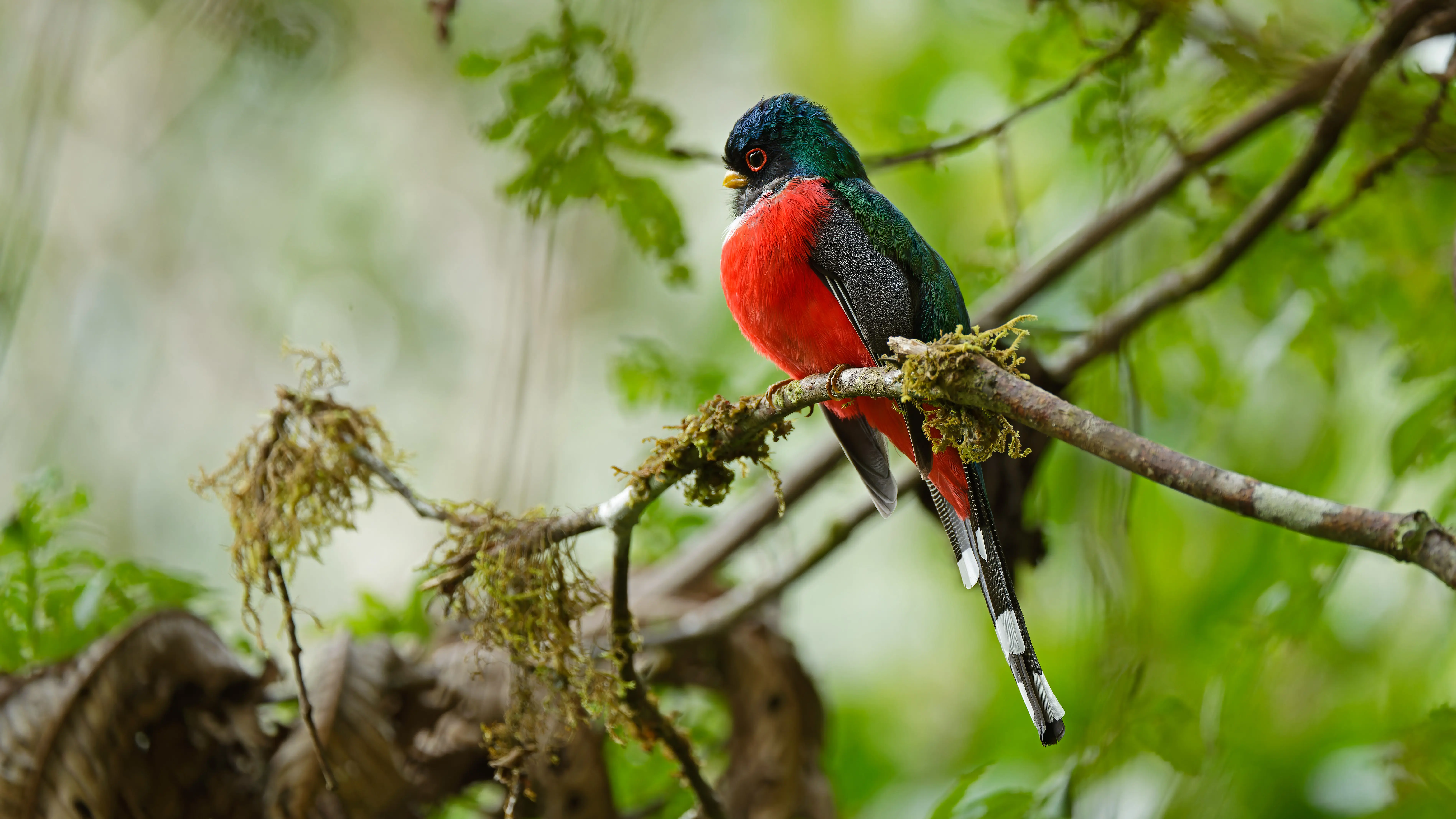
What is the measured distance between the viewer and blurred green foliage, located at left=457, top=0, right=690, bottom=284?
331 centimetres

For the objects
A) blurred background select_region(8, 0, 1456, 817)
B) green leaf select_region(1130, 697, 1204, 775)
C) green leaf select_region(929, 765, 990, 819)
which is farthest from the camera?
blurred background select_region(8, 0, 1456, 817)

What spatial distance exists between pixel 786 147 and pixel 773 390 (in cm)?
127

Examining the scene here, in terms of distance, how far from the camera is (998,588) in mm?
2768

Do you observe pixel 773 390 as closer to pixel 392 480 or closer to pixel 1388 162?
pixel 392 480

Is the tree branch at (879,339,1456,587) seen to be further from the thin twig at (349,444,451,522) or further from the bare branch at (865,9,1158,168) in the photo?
the bare branch at (865,9,1158,168)

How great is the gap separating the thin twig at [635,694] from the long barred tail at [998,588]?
85cm

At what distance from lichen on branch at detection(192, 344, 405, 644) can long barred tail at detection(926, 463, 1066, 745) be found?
1.53 meters

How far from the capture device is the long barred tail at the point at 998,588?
8.38ft

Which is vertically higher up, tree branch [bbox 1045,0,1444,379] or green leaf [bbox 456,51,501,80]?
green leaf [bbox 456,51,501,80]

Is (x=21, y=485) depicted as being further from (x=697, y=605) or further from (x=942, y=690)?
(x=942, y=690)

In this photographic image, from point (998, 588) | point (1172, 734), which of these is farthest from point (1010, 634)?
point (1172, 734)

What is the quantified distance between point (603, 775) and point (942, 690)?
4064mm

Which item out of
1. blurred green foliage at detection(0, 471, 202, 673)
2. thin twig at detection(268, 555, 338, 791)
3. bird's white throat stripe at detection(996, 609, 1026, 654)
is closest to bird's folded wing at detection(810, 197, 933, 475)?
bird's white throat stripe at detection(996, 609, 1026, 654)

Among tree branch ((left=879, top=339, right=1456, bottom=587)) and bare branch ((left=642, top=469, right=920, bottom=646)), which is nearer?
tree branch ((left=879, top=339, right=1456, bottom=587))
